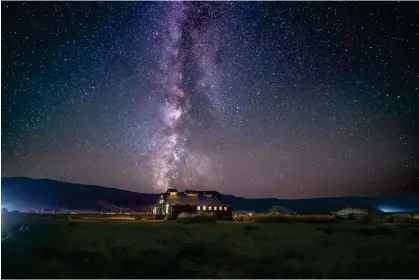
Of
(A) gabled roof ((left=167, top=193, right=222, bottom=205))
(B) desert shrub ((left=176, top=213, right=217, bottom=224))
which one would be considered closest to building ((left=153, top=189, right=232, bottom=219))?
(A) gabled roof ((left=167, top=193, right=222, bottom=205))

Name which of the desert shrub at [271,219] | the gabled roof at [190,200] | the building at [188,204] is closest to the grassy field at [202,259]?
the desert shrub at [271,219]

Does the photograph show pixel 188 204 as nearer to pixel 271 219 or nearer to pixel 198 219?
pixel 271 219

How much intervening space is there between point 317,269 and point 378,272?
1.85 meters

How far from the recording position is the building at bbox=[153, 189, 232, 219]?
163 feet

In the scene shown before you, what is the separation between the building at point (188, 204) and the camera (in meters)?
49.8

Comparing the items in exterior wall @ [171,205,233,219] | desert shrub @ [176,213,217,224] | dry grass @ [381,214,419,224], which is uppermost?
exterior wall @ [171,205,233,219]

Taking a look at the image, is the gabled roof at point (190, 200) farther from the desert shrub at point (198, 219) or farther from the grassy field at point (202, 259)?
the grassy field at point (202, 259)

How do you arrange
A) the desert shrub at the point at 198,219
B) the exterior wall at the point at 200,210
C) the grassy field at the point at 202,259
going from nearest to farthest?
the grassy field at the point at 202,259
the desert shrub at the point at 198,219
the exterior wall at the point at 200,210

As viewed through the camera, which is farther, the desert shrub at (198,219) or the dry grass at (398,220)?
the dry grass at (398,220)

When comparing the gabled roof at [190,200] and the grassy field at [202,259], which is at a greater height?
the gabled roof at [190,200]

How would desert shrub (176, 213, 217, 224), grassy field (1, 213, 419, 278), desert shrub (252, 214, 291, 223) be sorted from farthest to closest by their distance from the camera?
1. desert shrub (252, 214, 291, 223)
2. desert shrub (176, 213, 217, 224)
3. grassy field (1, 213, 419, 278)

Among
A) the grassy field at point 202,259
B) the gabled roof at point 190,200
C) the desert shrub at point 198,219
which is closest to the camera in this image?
the grassy field at point 202,259

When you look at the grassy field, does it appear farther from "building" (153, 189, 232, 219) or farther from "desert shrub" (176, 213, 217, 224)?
"building" (153, 189, 232, 219)

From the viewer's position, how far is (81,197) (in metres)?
197
